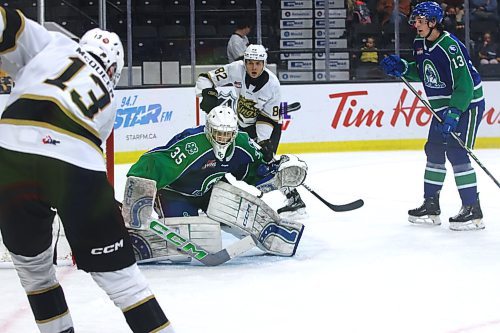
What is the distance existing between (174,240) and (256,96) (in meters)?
1.72

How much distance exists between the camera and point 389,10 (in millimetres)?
9094

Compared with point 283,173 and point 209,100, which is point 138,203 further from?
point 209,100

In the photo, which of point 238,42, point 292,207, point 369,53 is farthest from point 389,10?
point 292,207

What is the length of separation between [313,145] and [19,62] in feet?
20.5

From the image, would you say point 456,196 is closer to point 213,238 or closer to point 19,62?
point 213,238

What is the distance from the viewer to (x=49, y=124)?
2.15 metres

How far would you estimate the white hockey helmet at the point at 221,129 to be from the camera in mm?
3781

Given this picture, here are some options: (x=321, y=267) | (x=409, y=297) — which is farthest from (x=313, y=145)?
(x=409, y=297)

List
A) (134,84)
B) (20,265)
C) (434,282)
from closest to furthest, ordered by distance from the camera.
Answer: (20,265), (434,282), (134,84)

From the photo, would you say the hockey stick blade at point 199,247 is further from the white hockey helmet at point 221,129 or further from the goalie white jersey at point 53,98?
the goalie white jersey at point 53,98

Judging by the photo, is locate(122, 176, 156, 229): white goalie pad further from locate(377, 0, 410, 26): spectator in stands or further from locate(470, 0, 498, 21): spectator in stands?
locate(470, 0, 498, 21): spectator in stands

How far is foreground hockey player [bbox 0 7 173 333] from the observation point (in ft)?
7.01

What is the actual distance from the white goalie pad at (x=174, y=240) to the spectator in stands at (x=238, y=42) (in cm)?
474

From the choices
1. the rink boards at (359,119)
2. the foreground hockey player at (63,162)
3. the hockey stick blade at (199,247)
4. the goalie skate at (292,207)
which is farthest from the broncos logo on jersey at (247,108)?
the foreground hockey player at (63,162)
